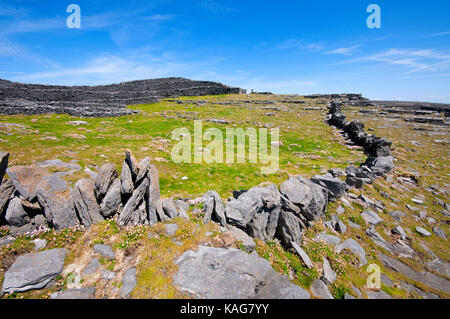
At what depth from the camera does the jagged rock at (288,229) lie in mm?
8906

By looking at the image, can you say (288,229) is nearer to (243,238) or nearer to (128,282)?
(243,238)

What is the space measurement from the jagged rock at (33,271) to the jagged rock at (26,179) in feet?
8.77

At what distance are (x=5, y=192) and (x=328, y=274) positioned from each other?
13.5 metres

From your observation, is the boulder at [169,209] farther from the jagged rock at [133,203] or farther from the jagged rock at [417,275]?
the jagged rock at [417,275]

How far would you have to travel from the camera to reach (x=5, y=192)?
7527 mm

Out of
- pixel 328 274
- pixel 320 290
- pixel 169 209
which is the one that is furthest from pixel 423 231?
pixel 169 209

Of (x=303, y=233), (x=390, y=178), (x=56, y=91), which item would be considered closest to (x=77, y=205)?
(x=303, y=233)

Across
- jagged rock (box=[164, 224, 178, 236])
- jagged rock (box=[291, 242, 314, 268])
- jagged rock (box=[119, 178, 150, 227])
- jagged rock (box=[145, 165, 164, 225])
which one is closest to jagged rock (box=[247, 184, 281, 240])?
jagged rock (box=[291, 242, 314, 268])

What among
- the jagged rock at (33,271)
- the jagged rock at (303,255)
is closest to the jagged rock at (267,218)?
the jagged rock at (303,255)

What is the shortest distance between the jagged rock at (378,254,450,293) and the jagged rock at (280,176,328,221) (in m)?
3.33

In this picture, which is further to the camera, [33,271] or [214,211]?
[214,211]

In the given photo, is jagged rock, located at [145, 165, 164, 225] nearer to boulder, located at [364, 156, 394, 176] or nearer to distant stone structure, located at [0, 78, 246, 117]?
boulder, located at [364, 156, 394, 176]

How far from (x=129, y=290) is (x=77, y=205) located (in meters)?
4.46

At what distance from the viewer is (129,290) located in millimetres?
5645
